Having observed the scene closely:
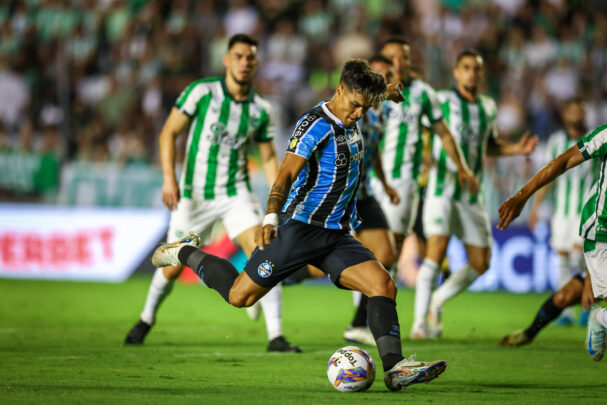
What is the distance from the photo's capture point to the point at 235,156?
8.38 m

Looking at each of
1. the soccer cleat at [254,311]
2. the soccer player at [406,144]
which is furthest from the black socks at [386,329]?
the soccer player at [406,144]

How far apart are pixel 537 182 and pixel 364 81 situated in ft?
4.15

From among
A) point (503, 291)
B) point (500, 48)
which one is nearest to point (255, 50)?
point (503, 291)

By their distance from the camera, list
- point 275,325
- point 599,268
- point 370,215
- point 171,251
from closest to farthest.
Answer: point 599,268, point 171,251, point 275,325, point 370,215

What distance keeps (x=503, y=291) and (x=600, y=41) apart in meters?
4.15

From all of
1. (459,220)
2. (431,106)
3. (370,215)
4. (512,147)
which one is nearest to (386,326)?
(370,215)

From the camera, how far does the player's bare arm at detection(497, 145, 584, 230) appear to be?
595cm

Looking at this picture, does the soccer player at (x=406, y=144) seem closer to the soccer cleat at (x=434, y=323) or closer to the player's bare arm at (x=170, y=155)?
the soccer cleat at (x=434, y=323)

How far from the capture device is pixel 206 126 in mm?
8297

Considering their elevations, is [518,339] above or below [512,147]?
below

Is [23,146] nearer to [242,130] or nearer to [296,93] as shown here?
[296,93]

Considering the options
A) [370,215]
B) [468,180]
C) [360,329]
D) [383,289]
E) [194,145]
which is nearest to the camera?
[383,289]

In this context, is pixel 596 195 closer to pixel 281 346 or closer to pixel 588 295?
pixel 588 295

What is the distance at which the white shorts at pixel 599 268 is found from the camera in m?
6.28
